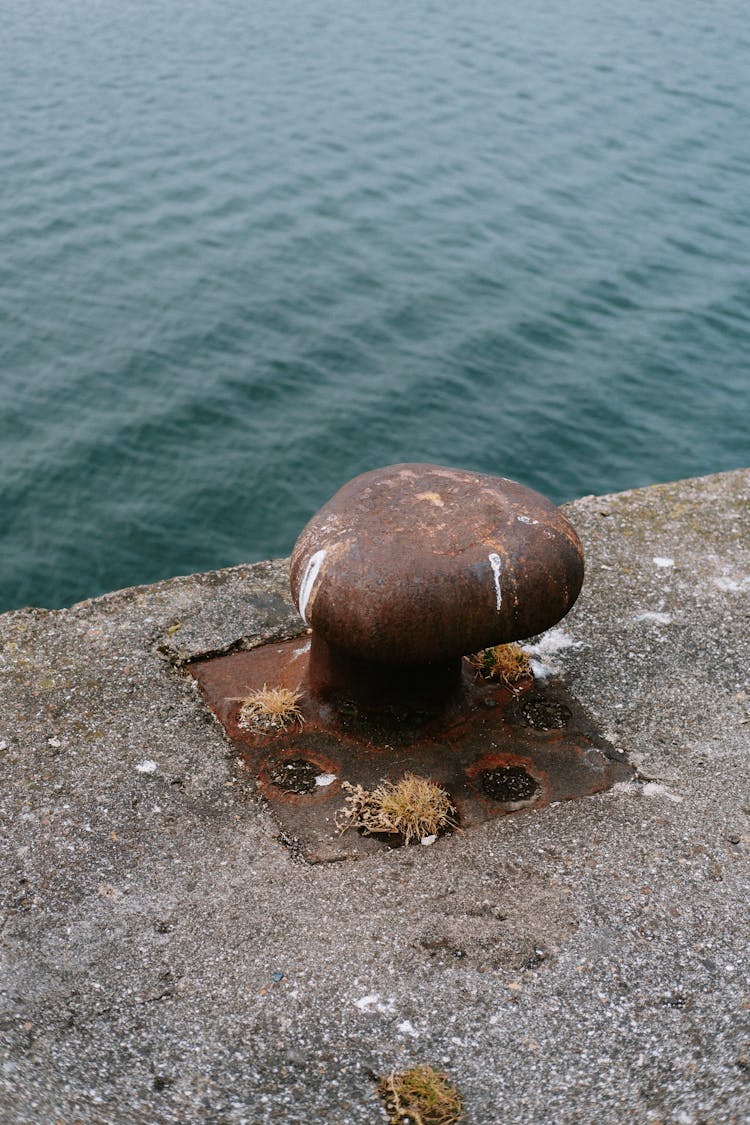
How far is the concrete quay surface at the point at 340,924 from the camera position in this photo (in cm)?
273

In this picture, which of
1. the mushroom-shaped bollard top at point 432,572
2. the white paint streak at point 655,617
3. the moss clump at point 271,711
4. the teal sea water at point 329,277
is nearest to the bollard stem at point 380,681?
the moss clump at point 271,711

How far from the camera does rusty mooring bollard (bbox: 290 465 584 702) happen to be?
11.5 feet

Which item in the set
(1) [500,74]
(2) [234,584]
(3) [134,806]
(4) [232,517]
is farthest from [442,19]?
(3) [134,806]

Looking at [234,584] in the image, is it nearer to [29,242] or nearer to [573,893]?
[573,893]

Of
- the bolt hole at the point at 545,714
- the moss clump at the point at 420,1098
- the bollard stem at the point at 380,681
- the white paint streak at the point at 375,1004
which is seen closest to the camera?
the moss clump at the point at 420,1098

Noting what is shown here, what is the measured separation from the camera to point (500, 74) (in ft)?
51.4

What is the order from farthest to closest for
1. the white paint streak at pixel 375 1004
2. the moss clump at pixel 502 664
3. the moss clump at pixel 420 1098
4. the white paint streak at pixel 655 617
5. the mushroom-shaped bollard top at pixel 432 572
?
the white paint streak at pixel 655 617 < the moss clump at pixel 502 664 < the mushroom-shaped bollard top at pixel 432 572 < the white paint streak at pixel 375 1004 < the moss clump at pixel 420 1098

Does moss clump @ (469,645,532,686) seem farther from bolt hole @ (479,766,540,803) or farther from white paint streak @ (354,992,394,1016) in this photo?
white paint streak @ (354,992,394,1016)

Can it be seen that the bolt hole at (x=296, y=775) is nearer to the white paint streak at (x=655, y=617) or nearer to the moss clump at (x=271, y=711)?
the moss clump at (x=271, y=711)

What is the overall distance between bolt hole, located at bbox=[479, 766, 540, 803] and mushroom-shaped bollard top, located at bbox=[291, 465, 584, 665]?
47cm

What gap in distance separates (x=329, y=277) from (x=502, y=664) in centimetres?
708

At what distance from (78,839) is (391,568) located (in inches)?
51.7

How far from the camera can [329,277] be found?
10523mm

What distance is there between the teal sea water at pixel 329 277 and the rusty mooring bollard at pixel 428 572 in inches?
149
